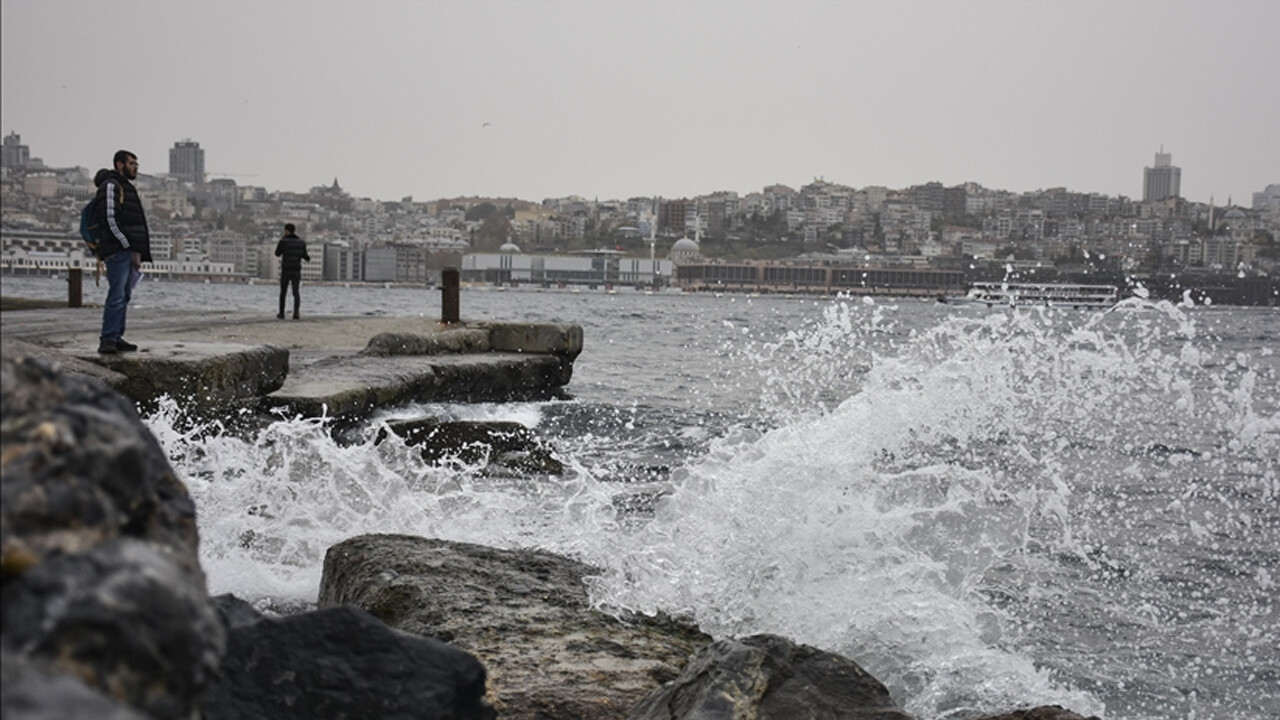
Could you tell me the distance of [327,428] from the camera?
726cm

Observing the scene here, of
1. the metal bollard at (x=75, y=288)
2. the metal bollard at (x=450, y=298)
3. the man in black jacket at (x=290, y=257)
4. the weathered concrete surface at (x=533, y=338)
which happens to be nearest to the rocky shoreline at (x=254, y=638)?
the weathered concrete surface at (x=533, y=338)

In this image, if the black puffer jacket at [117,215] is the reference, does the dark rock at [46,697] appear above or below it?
below

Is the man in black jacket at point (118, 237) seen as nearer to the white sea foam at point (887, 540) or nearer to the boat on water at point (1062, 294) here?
the white sea foam at point (887, 540)

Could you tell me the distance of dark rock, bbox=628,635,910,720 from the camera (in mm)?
2607

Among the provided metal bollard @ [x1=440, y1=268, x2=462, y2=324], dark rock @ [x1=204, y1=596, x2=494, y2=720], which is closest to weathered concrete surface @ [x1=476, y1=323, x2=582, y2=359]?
metal bollard @ [x1=440, y1=268, x2=462, y2=324]

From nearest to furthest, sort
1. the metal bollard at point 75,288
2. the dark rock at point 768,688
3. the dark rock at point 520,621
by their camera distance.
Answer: the dark rock at point 768,688, the dark rock at point 520,621, the metal bollard at point 75,288

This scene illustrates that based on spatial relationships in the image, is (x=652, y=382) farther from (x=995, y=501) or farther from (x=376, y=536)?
(x=376, y=536)

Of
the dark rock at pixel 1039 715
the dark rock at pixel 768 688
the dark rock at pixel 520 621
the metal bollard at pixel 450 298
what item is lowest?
the dark rock at pixel 520 621

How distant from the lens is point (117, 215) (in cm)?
712

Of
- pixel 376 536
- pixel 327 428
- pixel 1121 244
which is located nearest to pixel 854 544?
pixel 376 536

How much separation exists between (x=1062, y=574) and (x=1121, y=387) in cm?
1342

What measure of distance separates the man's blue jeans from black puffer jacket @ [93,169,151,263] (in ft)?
0.18

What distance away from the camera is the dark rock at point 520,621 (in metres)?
3.04

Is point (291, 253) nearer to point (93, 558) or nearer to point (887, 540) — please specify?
point (887, 540)
